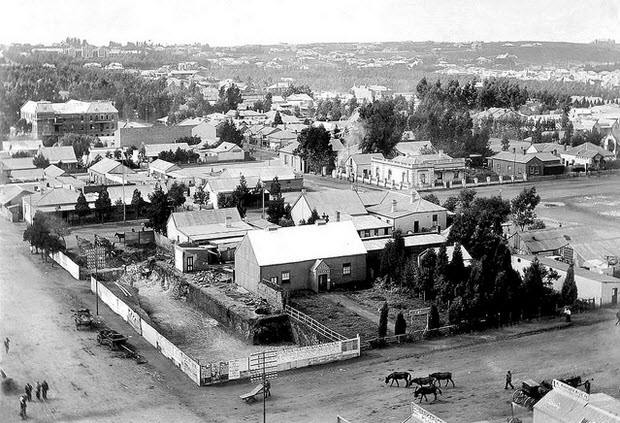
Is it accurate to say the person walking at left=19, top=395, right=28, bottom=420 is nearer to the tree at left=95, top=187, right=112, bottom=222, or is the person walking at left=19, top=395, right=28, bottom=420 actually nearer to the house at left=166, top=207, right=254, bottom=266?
the house at left=166, top=207, right=254, bottom=266

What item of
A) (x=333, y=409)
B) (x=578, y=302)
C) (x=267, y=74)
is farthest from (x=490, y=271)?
(x=267, y=74)

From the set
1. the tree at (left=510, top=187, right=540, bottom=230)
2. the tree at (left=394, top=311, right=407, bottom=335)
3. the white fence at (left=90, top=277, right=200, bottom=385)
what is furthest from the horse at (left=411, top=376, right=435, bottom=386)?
the tree at (left=510, top=187, right=540, bottom=230)

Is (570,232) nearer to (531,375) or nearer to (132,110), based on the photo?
(531,375)

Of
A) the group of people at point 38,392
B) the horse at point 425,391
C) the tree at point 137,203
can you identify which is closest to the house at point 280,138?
the tree at point 137,203

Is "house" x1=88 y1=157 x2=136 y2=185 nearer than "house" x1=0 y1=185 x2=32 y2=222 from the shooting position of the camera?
No

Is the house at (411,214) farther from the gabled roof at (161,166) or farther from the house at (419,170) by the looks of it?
the gabled roof at (161,166)

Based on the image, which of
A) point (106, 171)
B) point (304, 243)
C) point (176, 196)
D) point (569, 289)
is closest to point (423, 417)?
point (569, 289)
